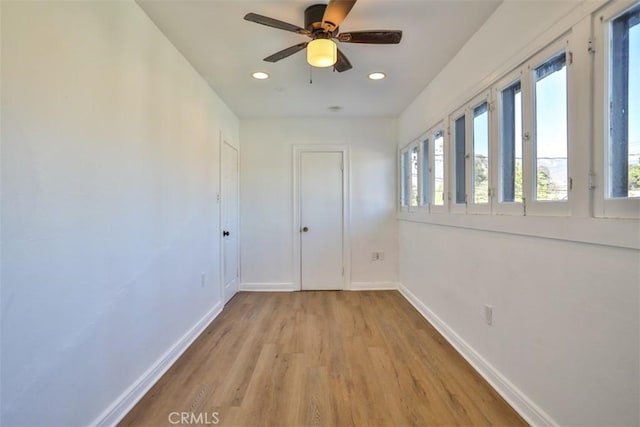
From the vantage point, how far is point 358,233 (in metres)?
4.48

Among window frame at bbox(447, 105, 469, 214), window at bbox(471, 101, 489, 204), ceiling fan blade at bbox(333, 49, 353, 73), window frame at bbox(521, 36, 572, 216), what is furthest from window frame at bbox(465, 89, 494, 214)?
ceiling fan blade at bbox(333, 49, 353, 73)

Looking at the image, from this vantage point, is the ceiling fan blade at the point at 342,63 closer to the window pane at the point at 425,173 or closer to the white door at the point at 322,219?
the window pane at the point at 425,173

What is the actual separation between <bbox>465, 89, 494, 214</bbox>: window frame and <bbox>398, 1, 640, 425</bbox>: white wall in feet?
0.24

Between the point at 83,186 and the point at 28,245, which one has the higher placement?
the point at 83,186

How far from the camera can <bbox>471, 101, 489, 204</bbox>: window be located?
2.24 metres

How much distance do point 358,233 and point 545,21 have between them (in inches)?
125

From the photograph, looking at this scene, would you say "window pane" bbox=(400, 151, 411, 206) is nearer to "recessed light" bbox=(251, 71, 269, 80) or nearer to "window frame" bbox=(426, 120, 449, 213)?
"window frame" bbox=(426, 120, 449, 213)

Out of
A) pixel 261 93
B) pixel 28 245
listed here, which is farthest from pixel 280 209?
pixel 28 245

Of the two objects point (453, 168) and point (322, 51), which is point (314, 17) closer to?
point (322, 51)

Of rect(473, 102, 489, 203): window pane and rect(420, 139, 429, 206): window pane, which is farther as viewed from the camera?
rect(420, 139, 429, 206): window pane

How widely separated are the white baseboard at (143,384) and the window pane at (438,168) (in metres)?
2.59

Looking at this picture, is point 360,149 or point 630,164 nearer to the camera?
point 630,164

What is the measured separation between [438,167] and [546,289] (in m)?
1.78

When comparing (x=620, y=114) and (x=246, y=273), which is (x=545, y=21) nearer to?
(x=620, y=114)
